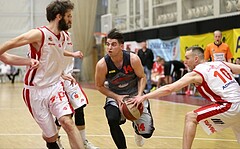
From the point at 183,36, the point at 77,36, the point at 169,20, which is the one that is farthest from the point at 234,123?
the point at 77,36

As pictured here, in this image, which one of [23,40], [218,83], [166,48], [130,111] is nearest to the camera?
[23,40]

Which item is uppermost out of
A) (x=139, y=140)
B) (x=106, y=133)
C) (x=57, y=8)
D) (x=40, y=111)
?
(x=57, y=8)

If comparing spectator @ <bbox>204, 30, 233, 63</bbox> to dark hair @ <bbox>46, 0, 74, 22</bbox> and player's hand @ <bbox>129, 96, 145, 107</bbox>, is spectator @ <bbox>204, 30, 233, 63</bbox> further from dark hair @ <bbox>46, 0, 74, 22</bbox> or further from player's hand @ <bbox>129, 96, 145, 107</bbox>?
dark hair @ <bbox>46, 0, 74, 22</bbox>

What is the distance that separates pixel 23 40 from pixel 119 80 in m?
1.69

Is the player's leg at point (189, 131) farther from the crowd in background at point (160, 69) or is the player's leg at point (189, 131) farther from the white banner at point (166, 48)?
the white banner at point (166, 48)

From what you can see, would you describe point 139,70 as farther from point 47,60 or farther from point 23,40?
point 23,40

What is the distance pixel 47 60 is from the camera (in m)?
4.85

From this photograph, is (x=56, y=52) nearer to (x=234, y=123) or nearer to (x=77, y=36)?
(x=234, y=123)

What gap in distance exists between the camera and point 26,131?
8.34 metres

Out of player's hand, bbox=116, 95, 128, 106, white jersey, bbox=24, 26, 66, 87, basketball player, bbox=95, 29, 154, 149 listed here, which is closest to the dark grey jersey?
basketball player, bbox=95, 29, 154, 149

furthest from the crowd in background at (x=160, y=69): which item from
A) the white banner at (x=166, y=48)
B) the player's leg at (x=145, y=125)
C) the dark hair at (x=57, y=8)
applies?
the dark hair at (x=57, y=8)

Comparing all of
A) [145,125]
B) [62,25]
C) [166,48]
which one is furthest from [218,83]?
[166,48]

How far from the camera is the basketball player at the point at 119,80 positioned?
569 centimetres

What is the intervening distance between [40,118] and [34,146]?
2.02 m
